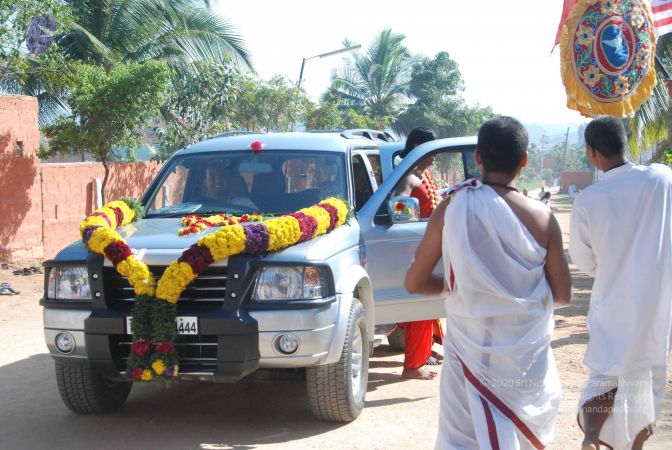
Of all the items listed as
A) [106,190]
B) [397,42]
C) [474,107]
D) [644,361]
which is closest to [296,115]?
[106,190]

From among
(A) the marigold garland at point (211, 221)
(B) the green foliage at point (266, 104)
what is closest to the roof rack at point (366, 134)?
(A) the marigold garland at point (211, 221)

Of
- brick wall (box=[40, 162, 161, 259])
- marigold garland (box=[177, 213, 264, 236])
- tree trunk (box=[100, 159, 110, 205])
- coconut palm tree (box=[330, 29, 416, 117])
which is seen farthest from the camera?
coconut palm tree (box=[330, 29, 416, 117])

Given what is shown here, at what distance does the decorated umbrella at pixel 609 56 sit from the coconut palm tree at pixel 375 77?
1637 inches

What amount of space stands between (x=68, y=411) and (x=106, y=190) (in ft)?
45.8

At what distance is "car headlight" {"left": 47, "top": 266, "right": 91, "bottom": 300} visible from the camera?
5.68m

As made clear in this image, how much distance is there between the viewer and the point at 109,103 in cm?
1697

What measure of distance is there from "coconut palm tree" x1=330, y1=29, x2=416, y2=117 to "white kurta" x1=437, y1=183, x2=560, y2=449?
45.9 metres

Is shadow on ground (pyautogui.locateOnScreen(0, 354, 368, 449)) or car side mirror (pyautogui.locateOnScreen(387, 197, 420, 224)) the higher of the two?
car side mirror (pyautogui.locateOnScreen(387, 197, 420, 224))

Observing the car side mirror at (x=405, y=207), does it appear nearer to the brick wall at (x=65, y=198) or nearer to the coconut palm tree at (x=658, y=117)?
the coconut palm tree at (x=658, y=117)

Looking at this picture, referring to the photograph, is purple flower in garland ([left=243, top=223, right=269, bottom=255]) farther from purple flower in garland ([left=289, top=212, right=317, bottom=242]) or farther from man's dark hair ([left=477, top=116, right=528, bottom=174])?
man's dark hair ([left=477, top=116, right=528, bottom=174])

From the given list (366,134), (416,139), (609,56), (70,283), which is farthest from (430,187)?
(70,283)

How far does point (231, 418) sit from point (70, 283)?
156cm

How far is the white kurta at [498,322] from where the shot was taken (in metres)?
3.36

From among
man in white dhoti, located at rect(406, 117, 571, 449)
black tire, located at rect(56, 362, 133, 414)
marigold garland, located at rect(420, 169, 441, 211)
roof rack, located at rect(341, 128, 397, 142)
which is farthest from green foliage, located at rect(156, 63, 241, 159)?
man in white dhoti, located at rect(406, 117, 571, 449)
